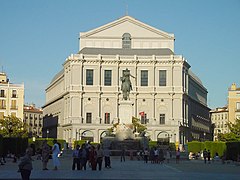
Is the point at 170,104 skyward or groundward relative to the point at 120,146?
skyward

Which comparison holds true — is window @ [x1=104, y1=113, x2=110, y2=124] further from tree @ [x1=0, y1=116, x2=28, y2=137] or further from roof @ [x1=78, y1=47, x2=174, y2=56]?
tree @ [x1=0, y1=116, x2=28, y2=137]

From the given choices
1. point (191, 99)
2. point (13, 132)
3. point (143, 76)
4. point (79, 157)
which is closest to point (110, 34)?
point (143, 76)

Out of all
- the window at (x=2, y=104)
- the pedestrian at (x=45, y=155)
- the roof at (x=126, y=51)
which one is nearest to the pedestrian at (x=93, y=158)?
the pedestrian at (x=45, y=155)

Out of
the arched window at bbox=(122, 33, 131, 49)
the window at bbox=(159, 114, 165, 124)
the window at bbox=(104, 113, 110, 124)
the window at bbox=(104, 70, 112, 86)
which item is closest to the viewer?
the window at bbox=(104, 113, 110, 124)

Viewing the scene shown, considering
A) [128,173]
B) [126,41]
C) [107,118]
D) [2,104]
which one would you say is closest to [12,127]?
[2,104]

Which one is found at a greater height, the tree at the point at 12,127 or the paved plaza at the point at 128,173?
the tree at the point at 12,127

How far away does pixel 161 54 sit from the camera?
Result: 136 meters

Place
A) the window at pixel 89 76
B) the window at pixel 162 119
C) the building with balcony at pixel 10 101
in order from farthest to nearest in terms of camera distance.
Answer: the window at pixel 89 76 < the window at pixel 162 119 < the building with balcony at pixel 10 101

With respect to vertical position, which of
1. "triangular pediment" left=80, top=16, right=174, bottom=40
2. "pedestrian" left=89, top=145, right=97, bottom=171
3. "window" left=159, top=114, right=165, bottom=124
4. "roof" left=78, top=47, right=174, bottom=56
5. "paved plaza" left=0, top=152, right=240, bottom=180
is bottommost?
"paved plaza" left=0, top=152, right=240, bottom=180

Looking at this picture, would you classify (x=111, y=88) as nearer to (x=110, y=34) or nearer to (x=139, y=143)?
(x=110, y=34)

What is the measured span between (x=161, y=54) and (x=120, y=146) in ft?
244

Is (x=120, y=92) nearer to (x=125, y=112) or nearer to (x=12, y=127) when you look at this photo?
(x=12, y=127)

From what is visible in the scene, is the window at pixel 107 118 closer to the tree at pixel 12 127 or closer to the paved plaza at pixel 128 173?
the tree at pixel 12 127

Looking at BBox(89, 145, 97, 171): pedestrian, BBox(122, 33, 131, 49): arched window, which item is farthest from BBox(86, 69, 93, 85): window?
BBox(89, 145, 97, 171): pedestrian
